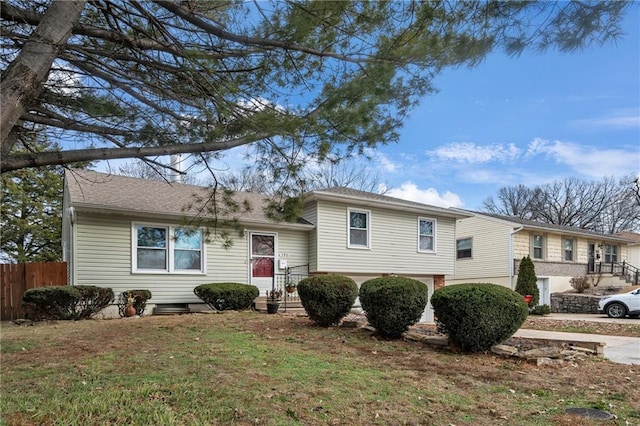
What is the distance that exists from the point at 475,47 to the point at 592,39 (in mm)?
1048

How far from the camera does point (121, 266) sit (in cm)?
1167

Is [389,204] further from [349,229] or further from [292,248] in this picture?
[292,248]

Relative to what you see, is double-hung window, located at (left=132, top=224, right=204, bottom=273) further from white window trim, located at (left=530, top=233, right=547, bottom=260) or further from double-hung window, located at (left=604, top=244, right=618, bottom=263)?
double-hung window, located at (left=604, top=244, right=618, bottom=263)

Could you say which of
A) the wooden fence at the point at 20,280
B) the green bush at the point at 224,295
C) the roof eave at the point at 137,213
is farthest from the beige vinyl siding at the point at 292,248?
the wooden fence at the point at 20,280

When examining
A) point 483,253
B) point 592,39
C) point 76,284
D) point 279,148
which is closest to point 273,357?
point 279,148

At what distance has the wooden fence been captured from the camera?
1091 centimetres

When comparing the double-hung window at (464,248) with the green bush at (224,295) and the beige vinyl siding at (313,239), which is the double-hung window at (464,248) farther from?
the green bush at (224,295)

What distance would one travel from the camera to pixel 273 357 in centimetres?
580

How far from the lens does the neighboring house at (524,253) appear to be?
21344mm

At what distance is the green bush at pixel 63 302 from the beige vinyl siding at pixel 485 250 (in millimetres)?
17772

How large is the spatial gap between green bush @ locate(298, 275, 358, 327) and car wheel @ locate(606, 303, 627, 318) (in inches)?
510

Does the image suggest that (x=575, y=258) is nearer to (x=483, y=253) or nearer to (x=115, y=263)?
(x=483, y=253)

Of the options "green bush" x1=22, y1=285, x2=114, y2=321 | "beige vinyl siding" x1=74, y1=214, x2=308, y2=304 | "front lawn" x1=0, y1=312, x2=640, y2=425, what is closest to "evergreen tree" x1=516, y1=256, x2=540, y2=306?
"beige vinyl siding" x1=74, y1=214, x2=308, y2=304

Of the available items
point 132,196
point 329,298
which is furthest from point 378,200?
point 132,196
